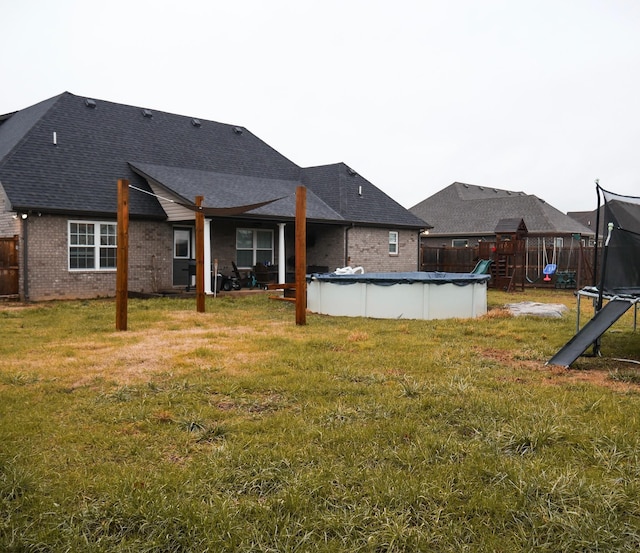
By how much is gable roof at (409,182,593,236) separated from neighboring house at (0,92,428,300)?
11104mm

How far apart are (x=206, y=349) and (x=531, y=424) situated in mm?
4557

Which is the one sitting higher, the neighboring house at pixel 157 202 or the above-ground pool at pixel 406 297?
the neighboring house at pixel 157 202

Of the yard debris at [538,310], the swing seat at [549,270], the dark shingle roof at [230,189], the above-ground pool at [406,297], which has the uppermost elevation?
the dark shingle roof at [230,189]

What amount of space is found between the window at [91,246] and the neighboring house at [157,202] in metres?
0.03

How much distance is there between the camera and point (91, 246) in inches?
672

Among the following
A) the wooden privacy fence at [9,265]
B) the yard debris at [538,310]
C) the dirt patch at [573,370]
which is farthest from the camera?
the wooden privacy fence at [9,265]

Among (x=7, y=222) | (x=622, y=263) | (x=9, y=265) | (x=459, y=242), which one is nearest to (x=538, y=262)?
(x=459, y=242)

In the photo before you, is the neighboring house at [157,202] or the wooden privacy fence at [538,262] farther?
the wooden privacy fence at [538,262]

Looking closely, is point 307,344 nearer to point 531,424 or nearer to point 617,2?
point 531,424

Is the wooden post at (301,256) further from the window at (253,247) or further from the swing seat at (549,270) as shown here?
the swing seat at (549,270)

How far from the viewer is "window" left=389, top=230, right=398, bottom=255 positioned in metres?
24.2

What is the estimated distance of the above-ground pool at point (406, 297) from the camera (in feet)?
39.4

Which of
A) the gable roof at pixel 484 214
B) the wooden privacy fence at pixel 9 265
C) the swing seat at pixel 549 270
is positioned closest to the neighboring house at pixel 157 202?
the wooden privacy fence at pixel 9 265

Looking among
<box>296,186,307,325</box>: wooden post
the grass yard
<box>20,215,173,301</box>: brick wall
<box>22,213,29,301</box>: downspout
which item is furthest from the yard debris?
<box>22,213,29,301</box>: downspout
